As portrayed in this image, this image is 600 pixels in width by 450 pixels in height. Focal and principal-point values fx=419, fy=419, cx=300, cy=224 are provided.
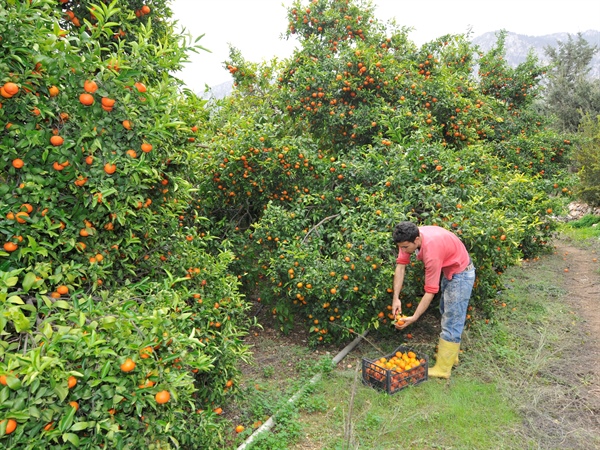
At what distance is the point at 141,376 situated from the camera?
79.5 inches

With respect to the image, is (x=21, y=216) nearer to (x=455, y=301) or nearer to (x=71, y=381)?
(x=71, y=381)

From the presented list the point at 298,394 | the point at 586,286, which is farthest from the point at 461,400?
the point at 586,286

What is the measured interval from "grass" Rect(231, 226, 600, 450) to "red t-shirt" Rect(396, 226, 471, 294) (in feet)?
3.46

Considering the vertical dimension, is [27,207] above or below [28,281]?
above

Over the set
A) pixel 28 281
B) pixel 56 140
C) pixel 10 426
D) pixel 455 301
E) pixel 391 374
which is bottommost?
pixel 391 374

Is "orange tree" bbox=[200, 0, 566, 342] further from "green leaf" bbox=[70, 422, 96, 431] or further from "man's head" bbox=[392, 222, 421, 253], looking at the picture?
"green leaf" bbox=[70, 422, 96, 431]

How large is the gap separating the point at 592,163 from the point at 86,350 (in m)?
14.7

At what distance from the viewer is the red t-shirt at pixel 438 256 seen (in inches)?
151

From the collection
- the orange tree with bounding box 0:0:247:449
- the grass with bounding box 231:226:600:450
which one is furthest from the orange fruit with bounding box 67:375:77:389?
the grass with bounding box 231:226:600:450

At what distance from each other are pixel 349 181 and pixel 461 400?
288cm

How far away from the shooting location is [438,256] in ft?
12.6

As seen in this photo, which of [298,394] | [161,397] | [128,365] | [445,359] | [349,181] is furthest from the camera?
[349,181]

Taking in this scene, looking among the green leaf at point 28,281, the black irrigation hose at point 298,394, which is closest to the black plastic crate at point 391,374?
the black irrigation hose at point 298,394

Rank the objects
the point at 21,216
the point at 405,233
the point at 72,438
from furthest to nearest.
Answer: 1. the point at 405,233
2. the point at 21,216
3. the point at 72,438
